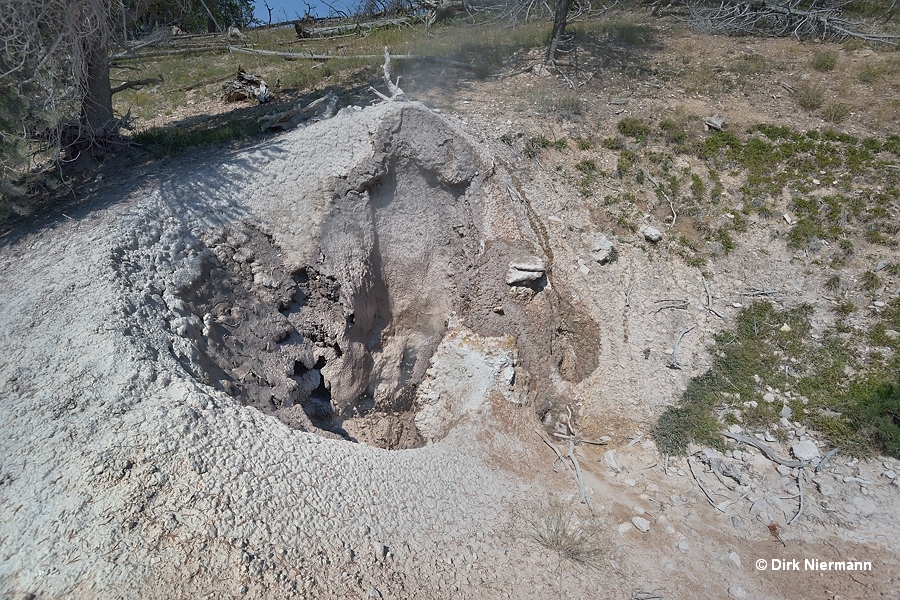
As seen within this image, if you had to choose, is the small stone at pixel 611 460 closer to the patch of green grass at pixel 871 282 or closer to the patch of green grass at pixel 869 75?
the patch of green grass at pixel 871 282

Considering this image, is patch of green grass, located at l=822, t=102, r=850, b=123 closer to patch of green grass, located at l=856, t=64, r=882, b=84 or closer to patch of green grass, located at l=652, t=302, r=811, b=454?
patch of green grass, located at l=856, t=64, r=882, b=84

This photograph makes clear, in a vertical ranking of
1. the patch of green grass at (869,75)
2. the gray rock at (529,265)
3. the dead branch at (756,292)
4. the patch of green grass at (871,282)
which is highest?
the patch of green grass at (869,75)

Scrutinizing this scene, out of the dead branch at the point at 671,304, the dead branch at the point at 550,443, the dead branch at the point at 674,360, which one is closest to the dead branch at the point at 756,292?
the dead branch at the point at 671,304

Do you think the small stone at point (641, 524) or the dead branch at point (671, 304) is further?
the dead branch at point (671, 304)

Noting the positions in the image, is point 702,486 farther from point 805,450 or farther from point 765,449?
point 805,450

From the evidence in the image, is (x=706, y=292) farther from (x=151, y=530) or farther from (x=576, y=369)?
(x=151, y=530)

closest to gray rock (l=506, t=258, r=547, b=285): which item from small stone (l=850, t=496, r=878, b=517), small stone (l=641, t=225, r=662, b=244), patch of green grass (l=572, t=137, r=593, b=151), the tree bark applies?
small stone (l=641, t=225, r=662, b=244)
